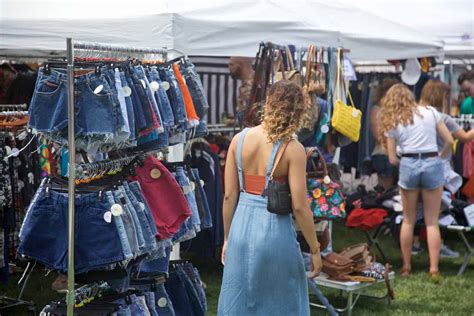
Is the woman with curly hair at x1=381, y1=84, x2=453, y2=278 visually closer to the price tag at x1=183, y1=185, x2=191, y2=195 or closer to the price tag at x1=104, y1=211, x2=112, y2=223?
the price tag at x1=183, y1=185, x2=191, y2=195

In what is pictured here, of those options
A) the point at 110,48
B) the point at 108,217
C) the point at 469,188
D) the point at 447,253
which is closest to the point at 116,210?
the point at 108,217

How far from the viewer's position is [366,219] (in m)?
8.02

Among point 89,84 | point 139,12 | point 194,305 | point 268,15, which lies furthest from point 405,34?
point 89,84

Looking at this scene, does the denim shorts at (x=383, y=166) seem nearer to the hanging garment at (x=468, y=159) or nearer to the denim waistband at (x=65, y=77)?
the hanging garment at (x=468, y=159)

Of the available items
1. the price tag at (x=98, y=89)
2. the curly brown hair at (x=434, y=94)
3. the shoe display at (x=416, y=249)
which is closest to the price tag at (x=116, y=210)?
the price tag at (x=98, y=89)

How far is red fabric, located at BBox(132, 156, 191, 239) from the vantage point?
475 centimetres

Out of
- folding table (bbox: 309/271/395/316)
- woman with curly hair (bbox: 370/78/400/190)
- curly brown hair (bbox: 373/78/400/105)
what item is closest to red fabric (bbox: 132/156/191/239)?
folding table (bbox: 309/271/395/316)

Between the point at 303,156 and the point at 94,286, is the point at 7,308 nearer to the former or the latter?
the point at 94,286

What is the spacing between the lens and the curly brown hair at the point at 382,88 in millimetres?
9863

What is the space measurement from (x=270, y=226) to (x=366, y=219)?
358 centimetres

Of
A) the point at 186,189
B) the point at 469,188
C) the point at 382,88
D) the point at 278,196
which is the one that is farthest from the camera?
the point at 382,88

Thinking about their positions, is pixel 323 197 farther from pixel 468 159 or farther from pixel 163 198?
pixel 468 159

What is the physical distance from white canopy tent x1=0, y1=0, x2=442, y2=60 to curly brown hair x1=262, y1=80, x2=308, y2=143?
5.12 ft

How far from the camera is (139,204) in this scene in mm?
4551
